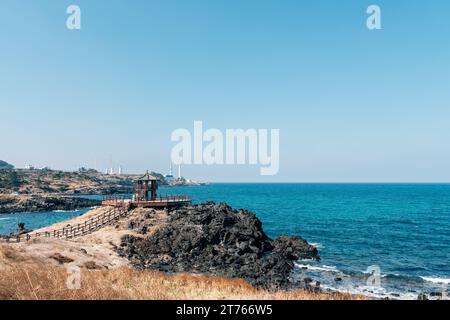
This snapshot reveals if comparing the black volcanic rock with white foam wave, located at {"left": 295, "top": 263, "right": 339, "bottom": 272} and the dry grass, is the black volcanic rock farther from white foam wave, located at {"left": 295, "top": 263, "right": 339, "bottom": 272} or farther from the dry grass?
the dry grass

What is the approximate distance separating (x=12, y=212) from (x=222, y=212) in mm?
70826

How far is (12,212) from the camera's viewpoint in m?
91.6

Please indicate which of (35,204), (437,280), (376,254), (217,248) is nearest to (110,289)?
(217,248)

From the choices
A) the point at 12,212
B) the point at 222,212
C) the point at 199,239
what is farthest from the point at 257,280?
the point at 12,212

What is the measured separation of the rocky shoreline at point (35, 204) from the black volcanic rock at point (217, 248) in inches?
2473

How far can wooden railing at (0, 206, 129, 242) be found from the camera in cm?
4185

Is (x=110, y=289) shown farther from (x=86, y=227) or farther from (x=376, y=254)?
(x=376, y=254)

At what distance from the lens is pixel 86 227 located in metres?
45.3

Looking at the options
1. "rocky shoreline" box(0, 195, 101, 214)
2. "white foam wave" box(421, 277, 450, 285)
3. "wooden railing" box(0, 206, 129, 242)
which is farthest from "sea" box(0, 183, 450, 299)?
"wooden railing" box(0, 206, 129, 242)

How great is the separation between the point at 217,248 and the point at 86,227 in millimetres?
17719

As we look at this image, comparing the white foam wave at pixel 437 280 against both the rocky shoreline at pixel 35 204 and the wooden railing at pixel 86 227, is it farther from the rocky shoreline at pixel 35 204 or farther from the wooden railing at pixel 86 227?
the rocky shoreline at pixel 35 204

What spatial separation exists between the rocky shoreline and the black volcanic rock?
62802 millimetres

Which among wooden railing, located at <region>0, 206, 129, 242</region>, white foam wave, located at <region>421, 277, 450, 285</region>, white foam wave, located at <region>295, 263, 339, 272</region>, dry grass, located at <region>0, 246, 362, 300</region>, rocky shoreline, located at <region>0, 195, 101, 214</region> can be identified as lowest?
white foam wave, located at <region>295, 263, 339, 272</region>

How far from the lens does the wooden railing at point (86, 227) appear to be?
137ft
